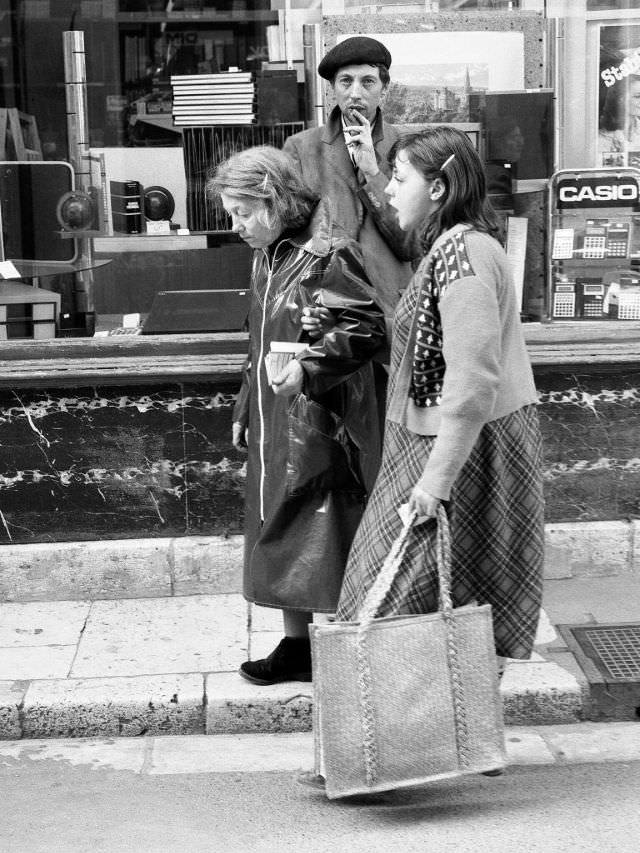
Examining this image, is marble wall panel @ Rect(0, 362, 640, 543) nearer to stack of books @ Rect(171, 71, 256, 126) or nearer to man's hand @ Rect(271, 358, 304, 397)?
stack of books @ Rect(171, 71, 256, 126)

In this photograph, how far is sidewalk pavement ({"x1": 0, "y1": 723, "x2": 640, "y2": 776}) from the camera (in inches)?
169

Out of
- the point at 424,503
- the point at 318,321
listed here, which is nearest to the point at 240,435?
the point at 318,321

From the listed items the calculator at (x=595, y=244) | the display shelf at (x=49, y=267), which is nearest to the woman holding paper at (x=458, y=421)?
the calculator at (x=595, y=244)

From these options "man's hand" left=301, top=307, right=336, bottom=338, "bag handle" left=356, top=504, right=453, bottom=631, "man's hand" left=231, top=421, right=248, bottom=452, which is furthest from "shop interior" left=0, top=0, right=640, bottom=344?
"bag handle" left=356, top=504, right=453, bottom=631

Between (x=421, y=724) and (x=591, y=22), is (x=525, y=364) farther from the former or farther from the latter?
(x=591, y=22)

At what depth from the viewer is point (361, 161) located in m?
4.67

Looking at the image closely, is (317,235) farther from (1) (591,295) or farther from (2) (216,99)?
(1) (591,295)

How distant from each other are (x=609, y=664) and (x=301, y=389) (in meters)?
1.60

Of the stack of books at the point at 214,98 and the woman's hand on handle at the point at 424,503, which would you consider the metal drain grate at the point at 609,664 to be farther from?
the stack of books at the point at 214,98

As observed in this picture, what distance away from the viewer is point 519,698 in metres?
4.59

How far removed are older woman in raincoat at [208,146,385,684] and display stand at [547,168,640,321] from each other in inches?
76.2

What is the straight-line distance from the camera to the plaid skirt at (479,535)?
3.67 meters

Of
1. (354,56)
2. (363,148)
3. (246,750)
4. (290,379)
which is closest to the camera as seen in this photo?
(290,379)

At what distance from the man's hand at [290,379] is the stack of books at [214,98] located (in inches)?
83.5
